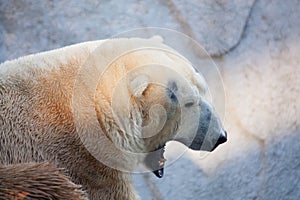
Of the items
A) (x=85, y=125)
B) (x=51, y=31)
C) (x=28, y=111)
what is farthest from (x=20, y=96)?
(x=51, y=31)

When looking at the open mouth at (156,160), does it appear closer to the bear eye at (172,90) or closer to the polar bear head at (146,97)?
the polar bear head at (146,97)

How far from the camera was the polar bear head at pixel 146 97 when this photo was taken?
161 centimetres

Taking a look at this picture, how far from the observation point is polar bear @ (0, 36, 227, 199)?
1580 mm

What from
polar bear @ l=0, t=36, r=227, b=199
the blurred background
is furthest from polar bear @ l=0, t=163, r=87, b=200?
the blurred background

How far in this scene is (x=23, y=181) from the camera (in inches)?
47.7

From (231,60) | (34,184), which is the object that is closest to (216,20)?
(231,60)

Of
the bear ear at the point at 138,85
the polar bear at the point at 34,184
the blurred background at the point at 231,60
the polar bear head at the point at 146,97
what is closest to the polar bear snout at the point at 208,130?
the polar bear head at the point at 146,97

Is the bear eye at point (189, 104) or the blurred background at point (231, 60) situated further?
the blurred background at point (231, 60)

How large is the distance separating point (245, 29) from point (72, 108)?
4.06ft

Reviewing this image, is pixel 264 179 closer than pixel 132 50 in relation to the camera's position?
No

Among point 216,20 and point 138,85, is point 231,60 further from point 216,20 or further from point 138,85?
point 138,85

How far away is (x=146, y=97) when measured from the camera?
1613mm

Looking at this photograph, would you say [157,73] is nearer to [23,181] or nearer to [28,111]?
[28,111]

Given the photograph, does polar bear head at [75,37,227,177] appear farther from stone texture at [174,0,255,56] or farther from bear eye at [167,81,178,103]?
stone texture at [174,0,255,56]
